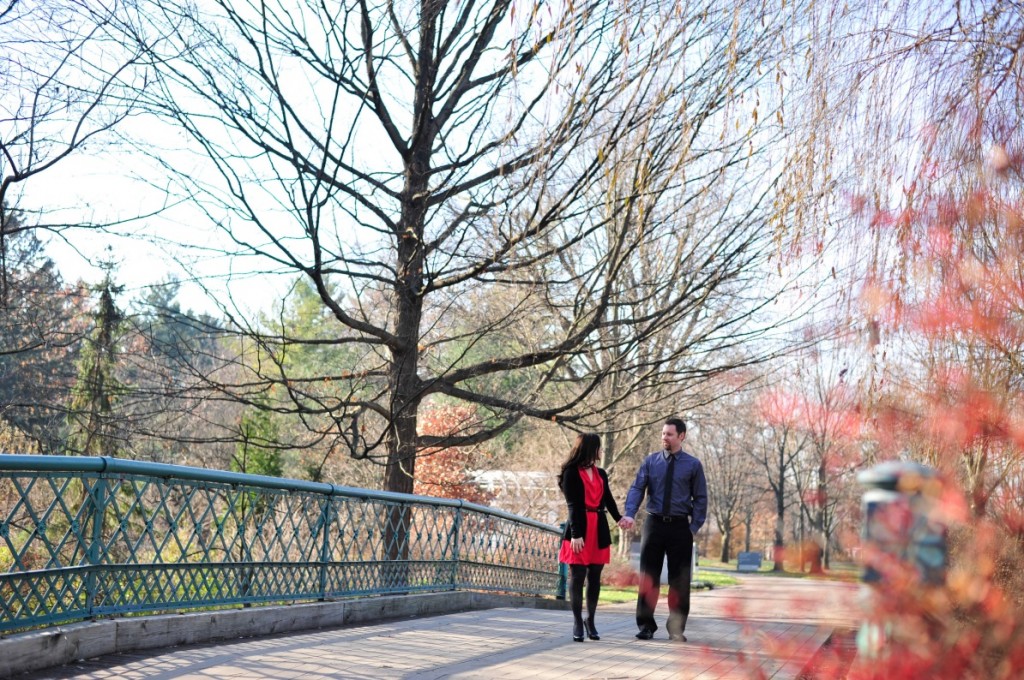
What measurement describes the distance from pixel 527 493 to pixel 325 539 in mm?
25268

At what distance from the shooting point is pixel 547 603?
58.0 feet

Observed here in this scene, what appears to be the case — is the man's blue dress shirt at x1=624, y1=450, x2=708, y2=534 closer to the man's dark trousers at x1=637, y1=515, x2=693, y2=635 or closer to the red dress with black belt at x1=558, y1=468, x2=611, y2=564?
the man's dark trousers at x1=637, y1=515, x2=693, y2=635

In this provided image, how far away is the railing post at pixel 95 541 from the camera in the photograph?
22.9 feet

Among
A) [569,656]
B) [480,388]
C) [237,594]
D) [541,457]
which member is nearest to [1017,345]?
[569,656]

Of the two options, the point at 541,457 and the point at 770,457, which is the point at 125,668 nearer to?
the point at 541,457

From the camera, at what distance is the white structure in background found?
3400 cm

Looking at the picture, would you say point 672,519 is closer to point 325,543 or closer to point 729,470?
point 325,543

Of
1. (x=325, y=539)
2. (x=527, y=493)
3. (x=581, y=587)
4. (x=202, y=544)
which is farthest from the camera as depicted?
(x=527, y=493)

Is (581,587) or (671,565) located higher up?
(671,565)

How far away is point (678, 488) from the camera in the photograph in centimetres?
980

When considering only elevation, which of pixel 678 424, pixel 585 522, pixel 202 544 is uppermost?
pixel 678 424

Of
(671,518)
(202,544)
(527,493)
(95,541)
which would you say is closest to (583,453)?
(671,518)

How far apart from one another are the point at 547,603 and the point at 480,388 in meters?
12.9

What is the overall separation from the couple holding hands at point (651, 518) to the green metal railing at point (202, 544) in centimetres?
240
